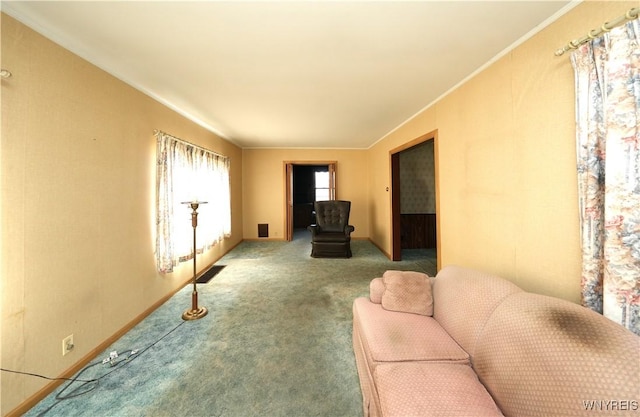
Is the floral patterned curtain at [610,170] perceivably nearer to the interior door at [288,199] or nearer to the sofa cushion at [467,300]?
the sofa cushion at [467,300]

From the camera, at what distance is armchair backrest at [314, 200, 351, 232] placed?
4.94 metres

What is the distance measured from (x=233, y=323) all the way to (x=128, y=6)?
2.48m

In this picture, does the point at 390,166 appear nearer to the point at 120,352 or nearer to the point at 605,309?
the point at 605,309

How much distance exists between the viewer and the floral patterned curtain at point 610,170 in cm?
101

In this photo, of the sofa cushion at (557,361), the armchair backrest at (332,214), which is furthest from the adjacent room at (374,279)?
the armchair backrest at (332,214)

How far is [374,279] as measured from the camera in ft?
5.89

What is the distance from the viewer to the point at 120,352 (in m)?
1.81

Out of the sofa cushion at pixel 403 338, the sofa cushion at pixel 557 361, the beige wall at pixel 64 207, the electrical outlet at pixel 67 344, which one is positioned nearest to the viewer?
the sofa cushion at pixel 557 361

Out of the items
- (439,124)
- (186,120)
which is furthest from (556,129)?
(186,120)

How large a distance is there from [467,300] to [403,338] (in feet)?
1.48

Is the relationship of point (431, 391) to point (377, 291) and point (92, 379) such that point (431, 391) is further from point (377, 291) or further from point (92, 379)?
point (92, 379)

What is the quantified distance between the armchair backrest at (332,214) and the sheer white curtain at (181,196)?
2.06 meters

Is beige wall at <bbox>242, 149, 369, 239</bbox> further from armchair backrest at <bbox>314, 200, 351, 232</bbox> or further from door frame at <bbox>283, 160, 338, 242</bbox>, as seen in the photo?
armchair backrest at <bbox>314, 200, 351, 232</bbox>

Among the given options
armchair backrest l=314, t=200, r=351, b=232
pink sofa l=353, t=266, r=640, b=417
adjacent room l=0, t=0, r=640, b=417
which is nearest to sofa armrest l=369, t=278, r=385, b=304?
adjacent room l=0, t=0, r=640, b=417
